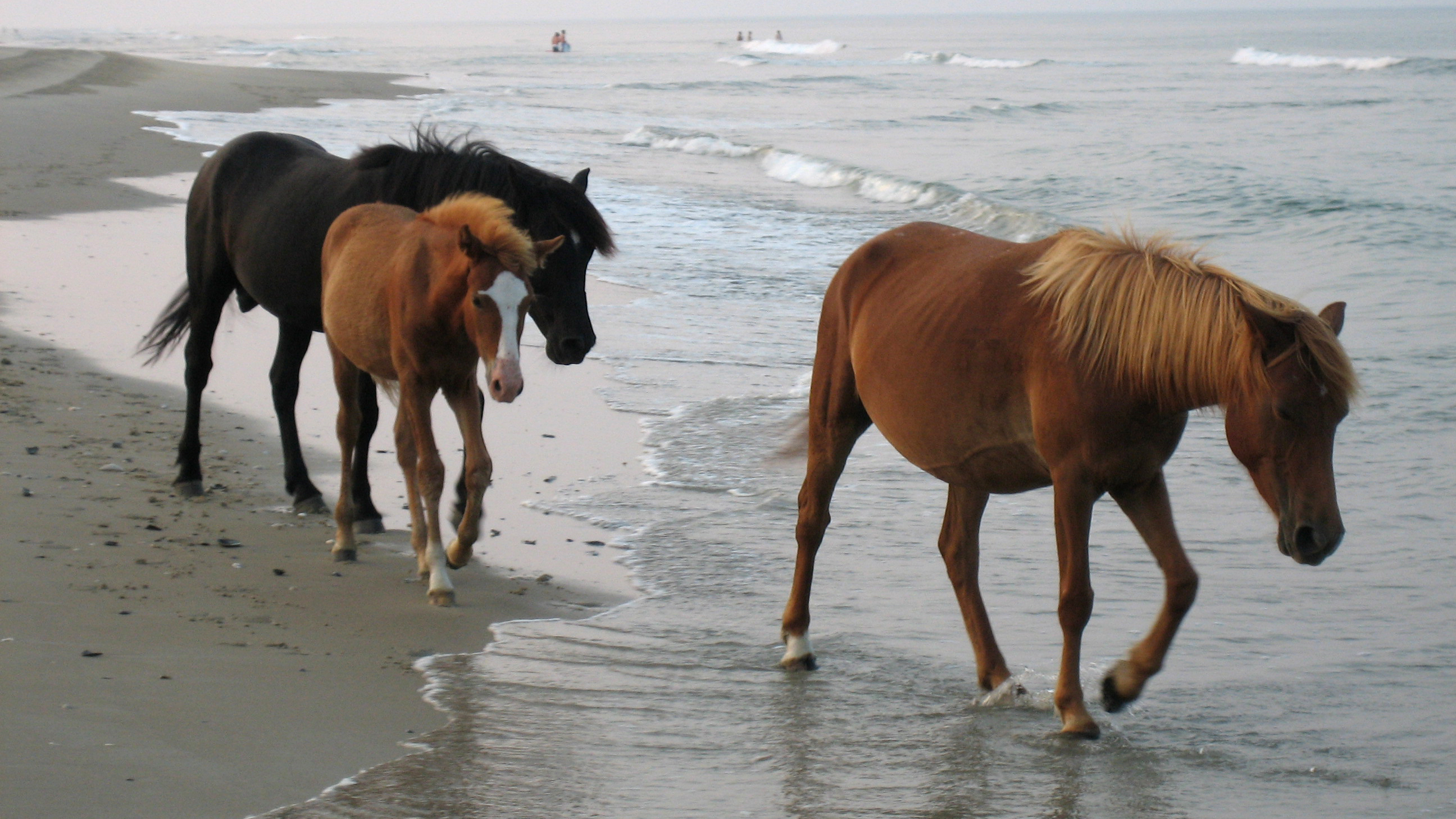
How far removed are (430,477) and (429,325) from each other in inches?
23.7

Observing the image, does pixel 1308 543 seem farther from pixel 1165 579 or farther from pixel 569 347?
pixel 569 347

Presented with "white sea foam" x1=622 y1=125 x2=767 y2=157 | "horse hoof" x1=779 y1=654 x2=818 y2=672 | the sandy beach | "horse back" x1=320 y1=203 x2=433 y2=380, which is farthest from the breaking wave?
"horse hoof" x1=779 y1=654 x2=818 y2=672

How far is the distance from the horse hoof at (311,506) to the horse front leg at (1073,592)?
3.74 metres

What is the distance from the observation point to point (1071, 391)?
371 centimetres

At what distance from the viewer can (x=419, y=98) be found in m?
40.7

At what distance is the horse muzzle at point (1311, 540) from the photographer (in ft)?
10.9

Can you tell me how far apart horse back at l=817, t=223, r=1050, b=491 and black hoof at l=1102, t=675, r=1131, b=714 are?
615 mm

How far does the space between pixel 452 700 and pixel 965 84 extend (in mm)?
51641

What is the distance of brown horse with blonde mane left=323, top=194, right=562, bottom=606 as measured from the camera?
474 centimetres

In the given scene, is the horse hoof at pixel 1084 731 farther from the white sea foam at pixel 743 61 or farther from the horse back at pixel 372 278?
the white sea foam at pixel 743 61

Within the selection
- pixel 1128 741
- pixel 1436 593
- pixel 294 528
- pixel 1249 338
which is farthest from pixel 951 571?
pixel 294 528

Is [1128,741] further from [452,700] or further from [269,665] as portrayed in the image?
[269,665]

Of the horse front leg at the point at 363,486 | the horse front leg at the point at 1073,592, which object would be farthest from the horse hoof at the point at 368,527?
the horse front leg at the point at 1073,592

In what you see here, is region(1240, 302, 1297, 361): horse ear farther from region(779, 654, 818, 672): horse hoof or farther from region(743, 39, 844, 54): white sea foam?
region(743, 39, 844, 54): white sea foam
